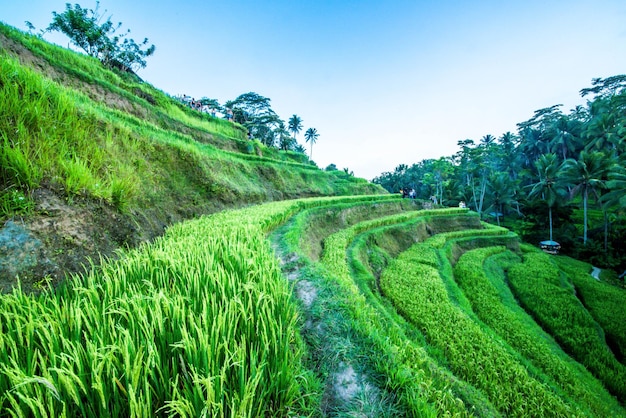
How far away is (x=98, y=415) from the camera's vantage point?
142 cm

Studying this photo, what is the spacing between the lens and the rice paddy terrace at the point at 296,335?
1.49 metres

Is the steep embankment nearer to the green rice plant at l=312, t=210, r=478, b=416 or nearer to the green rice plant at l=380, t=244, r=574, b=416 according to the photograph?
the green rice plant at l=312, t=210, r=478, b=416

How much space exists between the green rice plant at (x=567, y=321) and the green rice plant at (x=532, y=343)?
1.96 ft

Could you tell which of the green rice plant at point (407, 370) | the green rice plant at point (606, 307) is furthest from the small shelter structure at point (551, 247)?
the green rice plant at point (407, 370)

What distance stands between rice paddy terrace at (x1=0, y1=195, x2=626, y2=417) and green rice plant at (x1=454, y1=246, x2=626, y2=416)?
5 centimetres

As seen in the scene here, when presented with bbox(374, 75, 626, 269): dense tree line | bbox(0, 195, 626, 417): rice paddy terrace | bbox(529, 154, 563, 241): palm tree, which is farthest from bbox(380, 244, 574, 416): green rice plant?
bbox(529, 154, 563, 241): palm tree

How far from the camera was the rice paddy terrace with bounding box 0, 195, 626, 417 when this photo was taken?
58.6 inches

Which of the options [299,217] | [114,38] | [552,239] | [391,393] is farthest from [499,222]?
[114,38]

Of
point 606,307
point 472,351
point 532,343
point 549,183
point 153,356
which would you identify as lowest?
point 606,307

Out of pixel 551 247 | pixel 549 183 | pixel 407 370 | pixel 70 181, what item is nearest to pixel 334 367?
pixel 407 370

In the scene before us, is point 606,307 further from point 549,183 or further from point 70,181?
point 549,183

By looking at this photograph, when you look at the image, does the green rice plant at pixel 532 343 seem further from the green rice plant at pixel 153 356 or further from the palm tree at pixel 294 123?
the palm tree at pixel 294 123

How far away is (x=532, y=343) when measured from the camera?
7684mm

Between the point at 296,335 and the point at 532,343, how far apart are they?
347 inches
